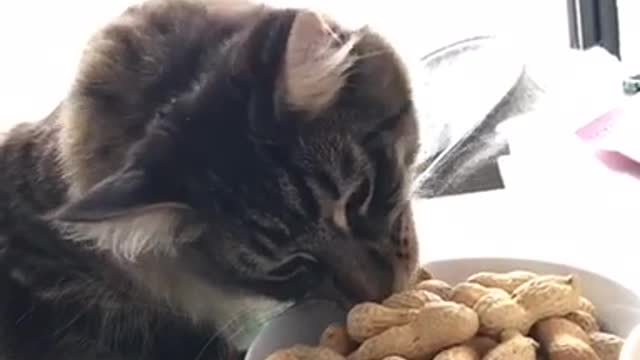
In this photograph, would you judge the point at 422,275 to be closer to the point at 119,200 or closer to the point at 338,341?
the point at 338,341

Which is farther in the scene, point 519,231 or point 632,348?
point 519,231

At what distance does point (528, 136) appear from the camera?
1.13m

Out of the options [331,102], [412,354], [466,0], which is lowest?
[466,0]

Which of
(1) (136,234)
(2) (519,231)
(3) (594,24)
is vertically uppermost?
(1) (136,234)

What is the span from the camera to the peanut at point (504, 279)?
2.53 feet

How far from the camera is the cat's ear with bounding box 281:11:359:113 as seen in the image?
2.57 ft

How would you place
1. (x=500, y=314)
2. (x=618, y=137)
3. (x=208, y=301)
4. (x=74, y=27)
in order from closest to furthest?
(x=500, y=314) → (x=208, y=301) → (x=618, y=137) → (x=74, y=27)

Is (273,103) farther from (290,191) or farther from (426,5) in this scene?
(426,5)

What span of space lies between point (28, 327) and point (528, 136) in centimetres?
49

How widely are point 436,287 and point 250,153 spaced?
0.49ft

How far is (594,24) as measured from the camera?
5.65ft

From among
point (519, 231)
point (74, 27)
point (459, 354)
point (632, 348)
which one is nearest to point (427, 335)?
point (459, 354)

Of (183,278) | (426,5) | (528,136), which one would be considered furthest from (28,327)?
(426,5)

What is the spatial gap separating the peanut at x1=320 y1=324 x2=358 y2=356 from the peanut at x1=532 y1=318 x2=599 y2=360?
0.38ft
